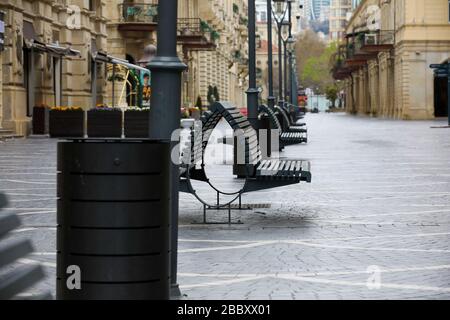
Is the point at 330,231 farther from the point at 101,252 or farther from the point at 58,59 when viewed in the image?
A: the point at 58,59

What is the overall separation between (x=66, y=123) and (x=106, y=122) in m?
1.52

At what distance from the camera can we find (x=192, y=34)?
203 ft

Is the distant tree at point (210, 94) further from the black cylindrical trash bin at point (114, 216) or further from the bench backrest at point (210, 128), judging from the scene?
the black cylindrical trash bin at point (114, 216)

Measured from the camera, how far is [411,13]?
220 ft

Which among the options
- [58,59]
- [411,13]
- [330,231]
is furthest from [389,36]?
[330,231]

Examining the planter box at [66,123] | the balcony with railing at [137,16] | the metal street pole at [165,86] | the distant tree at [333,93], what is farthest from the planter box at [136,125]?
the distant tree at [333,93]

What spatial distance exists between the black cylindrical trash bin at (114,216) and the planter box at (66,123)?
28.8m

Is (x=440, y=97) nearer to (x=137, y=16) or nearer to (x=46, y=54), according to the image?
(x=137, y=16)

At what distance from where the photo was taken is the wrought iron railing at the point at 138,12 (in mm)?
49688

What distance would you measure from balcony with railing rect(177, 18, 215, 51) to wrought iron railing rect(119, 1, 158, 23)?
1123 cm

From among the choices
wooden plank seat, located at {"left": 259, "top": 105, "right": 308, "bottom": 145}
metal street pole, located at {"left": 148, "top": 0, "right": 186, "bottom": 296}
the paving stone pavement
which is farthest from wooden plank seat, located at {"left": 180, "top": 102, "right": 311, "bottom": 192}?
wooden plank seat, located at {"left": 259, "top": 105, "right": 308, "bottom": 145}

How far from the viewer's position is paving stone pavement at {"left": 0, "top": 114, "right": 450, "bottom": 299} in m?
7.22

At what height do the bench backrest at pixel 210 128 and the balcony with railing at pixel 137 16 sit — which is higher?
the balcony with railing at pixel 137 16

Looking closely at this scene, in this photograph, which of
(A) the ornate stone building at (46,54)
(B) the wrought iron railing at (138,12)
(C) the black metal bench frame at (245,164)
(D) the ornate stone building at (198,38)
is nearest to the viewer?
(C) the black metal bench frame at (245,164)
